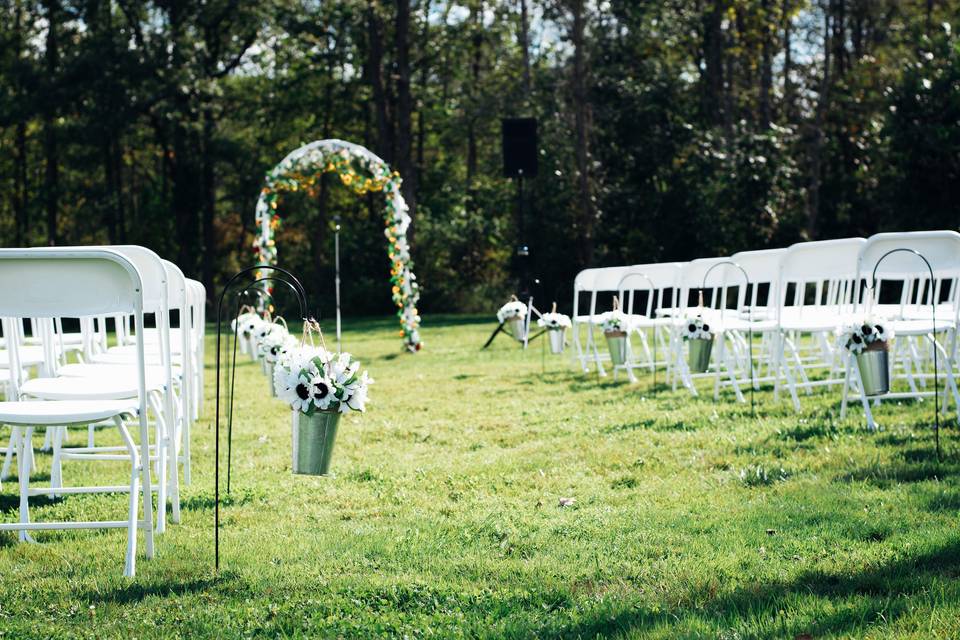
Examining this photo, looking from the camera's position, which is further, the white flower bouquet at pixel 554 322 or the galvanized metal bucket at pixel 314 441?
the white flower bouquet at pixel 554 322

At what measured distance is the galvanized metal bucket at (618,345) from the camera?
7078 millimetres

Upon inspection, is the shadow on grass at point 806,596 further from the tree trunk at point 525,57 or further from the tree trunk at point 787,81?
the tree trunk at point 787,81

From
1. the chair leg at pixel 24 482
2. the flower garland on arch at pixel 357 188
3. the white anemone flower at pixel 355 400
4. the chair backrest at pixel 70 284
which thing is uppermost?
the flower garland on arch at pixel 357 188

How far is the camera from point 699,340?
5.81 meters

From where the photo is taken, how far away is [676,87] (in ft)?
63.0

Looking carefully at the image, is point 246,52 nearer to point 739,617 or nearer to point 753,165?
point 753,165

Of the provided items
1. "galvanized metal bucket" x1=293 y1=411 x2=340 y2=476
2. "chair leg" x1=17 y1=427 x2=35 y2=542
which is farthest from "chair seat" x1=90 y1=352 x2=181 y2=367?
"galvanized metal bucket" x1=293 y1=411 x2=340 y2=476

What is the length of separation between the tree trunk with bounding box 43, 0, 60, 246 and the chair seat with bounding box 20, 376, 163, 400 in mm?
18820

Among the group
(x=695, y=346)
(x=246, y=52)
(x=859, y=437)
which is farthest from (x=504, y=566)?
(x=246, y=52)

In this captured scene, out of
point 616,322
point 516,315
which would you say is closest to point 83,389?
point 616,322

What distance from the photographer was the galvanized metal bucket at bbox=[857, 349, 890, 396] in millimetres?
4621

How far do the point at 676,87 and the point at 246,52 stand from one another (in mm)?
10498

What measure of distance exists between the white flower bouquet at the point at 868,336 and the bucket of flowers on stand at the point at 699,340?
1203 millimetres

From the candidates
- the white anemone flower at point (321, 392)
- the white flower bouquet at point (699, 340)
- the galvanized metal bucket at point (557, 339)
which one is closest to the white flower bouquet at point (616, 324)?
the white flower bouquet at point (699, 340)
